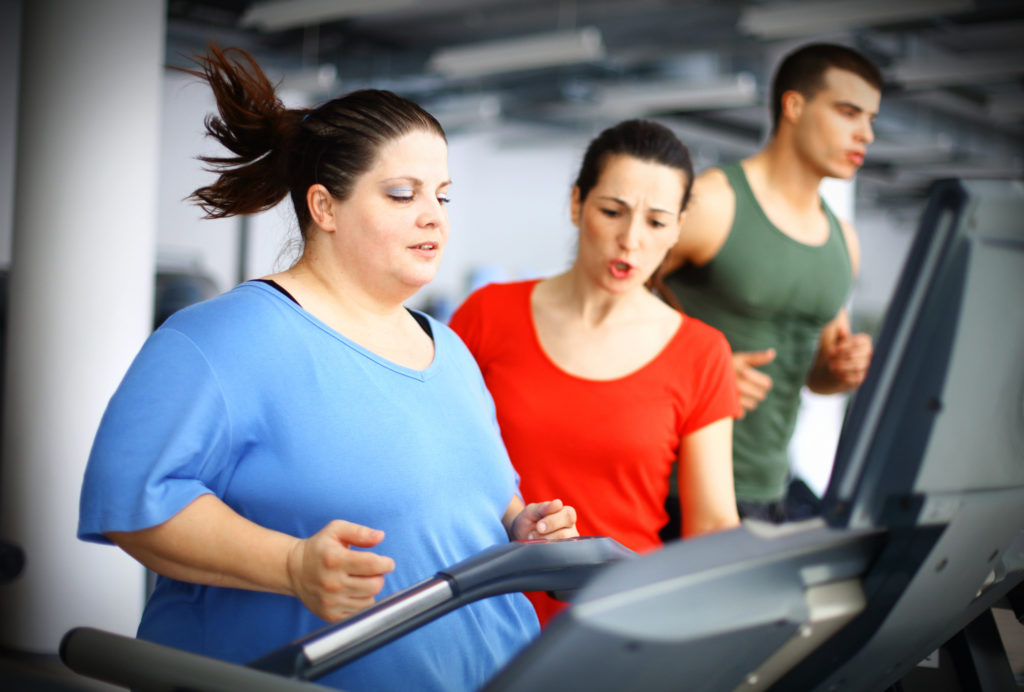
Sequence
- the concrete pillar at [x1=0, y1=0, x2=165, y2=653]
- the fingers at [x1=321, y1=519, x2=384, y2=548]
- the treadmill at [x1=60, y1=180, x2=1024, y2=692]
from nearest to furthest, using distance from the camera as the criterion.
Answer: the treadmill at [x1=60, y1=180, x2=1024, y2=692] → the fingers at [x1=321, y1=519, x2=384, y2=548] → the concrete pillar at [x1=0, y1=0, x2=165, y2=653]

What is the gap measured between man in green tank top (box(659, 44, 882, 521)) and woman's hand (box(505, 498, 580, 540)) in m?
0.78

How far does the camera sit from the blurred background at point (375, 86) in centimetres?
312

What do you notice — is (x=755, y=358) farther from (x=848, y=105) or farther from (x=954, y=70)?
(x=954, y=70)

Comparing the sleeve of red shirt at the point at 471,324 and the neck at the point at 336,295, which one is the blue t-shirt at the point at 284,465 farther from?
the sleeve of red shirt at the point at 471,324

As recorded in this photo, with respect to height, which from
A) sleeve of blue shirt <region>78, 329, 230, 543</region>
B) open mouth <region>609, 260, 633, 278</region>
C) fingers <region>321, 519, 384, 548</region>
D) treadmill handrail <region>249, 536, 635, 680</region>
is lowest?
treadmill handrail <region>249, 536, 635, 680</region>

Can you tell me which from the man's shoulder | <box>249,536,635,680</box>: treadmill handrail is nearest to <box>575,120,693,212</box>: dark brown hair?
the man's shoulder

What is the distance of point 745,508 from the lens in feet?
6.01

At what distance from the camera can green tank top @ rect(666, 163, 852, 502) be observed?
6.20 feet

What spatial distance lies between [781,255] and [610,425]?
67 cm

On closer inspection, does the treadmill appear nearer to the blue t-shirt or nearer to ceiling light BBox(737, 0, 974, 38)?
the blue t-shirt

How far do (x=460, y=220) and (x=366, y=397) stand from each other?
10881mm

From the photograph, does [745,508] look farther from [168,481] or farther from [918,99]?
[918,99]

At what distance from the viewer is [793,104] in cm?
197

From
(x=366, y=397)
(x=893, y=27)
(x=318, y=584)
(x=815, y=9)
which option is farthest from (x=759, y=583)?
(x=893, y=27)
